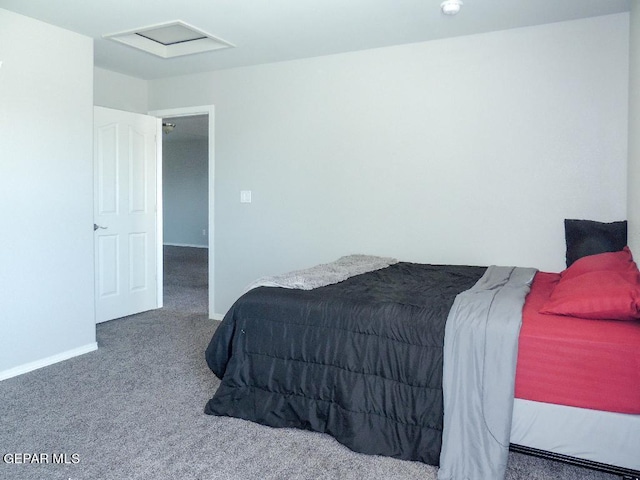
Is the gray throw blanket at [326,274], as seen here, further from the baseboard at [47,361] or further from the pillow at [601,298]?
the baseboard at [47,361]

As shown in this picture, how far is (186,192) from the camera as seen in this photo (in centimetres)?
1080

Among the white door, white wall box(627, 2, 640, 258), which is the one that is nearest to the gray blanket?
white wall box(627, 2, 640, 258)

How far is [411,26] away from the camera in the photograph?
3.36 m

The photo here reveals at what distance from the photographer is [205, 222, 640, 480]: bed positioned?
1.91 metres

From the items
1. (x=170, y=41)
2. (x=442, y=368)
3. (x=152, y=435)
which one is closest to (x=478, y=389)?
(x=442, y=368)

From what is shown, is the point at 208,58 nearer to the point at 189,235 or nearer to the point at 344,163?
the point at 344,163

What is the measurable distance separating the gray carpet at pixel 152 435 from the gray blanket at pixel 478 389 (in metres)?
0.17

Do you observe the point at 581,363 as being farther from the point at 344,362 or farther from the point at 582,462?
the point at 344,362

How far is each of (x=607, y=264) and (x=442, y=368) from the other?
1.10m

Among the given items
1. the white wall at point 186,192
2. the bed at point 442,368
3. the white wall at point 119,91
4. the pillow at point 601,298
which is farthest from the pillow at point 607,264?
the white wall at point 186,192

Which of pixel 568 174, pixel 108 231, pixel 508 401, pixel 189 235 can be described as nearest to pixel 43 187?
pixel 108 231

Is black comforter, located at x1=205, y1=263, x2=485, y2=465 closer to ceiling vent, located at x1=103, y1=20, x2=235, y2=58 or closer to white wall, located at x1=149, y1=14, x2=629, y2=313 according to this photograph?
white wall, located at x1=149, y1=14, x2=629, y2=313

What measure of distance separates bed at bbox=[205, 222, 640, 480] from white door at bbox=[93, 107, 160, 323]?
7.94 ft

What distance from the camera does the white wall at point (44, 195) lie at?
3217mm
